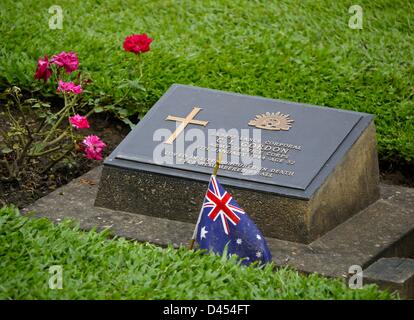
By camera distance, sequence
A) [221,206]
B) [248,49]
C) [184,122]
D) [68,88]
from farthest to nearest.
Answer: [248,49], [68,88], [184,122], [221,206]

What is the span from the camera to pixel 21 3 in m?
9.03

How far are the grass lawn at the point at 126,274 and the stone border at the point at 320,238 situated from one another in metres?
0.31

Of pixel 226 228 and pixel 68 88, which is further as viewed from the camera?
pixel 68 88

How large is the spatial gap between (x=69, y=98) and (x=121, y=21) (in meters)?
1.78

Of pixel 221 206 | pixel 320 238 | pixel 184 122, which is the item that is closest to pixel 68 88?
pixel 184 122

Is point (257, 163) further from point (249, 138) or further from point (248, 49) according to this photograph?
point (248, 49)

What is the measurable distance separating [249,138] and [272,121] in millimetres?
192

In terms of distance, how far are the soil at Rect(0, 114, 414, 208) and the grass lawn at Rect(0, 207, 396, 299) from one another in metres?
1.02

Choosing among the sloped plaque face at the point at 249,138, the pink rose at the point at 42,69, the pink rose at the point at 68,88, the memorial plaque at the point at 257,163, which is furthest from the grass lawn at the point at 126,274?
the pink rose at the point at 42,69

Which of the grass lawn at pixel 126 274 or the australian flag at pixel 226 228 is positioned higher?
the australian flag at pixel 226 228

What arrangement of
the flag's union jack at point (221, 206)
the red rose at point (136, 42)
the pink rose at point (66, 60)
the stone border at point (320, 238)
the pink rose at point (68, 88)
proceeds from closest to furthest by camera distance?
1. the flag's union jack at point (221, 206)
2. the stone border at point (320, 238)
3. the pink rose at point (68, 88)
4. the pink rose at point (66, 60)
5. the red rose at point (136, 42)

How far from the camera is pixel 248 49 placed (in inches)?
325

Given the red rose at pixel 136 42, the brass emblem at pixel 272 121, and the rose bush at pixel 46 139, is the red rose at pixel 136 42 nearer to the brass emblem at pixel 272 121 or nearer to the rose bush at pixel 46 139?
the rose bush at pixel 46 139

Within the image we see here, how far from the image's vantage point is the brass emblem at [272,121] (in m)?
6.04
